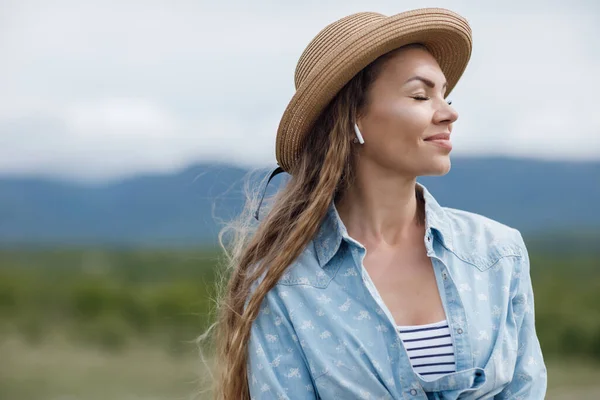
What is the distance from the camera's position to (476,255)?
2559mm

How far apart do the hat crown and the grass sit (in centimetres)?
905

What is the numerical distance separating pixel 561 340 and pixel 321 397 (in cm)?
1347

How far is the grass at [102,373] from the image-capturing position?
13.2m

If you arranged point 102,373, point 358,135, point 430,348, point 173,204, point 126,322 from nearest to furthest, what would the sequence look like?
point 430,348 < point 358,135 < point 102,373 < point 126,322 < point 173,204

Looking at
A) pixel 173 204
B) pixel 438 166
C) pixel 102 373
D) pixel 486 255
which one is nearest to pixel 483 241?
pixel 486 255

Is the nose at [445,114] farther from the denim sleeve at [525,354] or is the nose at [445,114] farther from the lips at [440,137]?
the denim sleeve at [525,354]

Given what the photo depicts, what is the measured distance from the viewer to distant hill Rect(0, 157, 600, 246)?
90.7 feet

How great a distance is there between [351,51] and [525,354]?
0.94m

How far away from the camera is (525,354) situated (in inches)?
98.0

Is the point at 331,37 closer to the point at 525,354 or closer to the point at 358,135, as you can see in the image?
the point at 358,135

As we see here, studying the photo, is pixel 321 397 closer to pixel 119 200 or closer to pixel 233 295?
pixel 233 295

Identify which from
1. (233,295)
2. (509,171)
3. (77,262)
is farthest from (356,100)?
(77,262)

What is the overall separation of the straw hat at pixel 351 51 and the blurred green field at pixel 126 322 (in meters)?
8.05

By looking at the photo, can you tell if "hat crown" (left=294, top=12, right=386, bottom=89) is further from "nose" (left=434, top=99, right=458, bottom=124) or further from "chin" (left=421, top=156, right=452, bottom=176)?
"chin" (left=421, top=156, right=452, bottom=176)
